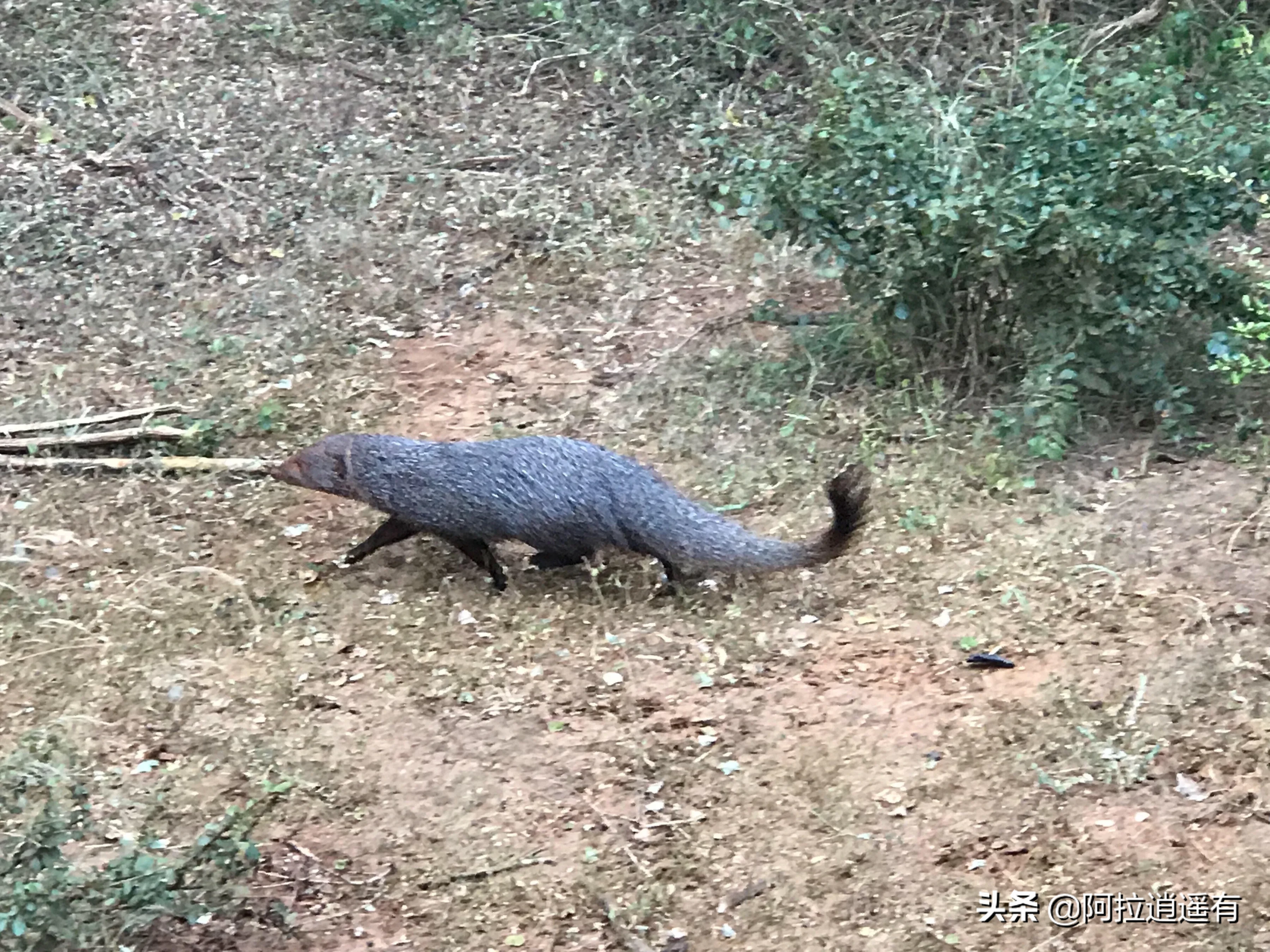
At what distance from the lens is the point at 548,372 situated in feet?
17.0

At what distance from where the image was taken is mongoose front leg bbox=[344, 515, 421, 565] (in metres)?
4.05

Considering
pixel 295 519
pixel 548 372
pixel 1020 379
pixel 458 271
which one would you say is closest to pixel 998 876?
pixel 1020 379

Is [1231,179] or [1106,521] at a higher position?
[1231,179]

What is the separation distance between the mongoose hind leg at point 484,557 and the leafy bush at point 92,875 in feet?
3.77

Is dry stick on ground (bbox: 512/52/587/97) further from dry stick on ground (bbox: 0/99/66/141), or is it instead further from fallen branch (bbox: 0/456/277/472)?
fallen branch (bbox: 0/456/277/472)

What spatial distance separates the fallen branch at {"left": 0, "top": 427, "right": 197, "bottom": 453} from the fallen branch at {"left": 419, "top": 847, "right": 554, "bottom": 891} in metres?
2.36

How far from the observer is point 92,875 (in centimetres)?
267

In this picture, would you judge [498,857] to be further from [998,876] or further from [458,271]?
[458,271]

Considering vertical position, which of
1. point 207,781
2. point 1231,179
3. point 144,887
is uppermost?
point 1231,179

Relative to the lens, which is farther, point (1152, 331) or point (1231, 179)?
point (1152, 331)

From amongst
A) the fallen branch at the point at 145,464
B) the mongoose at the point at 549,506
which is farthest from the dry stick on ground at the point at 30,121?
the mongoose at the point at 549,506

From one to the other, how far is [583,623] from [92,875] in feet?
5.01

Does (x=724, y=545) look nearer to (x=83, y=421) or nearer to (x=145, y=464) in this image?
(x=145, y=464)

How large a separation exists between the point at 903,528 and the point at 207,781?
2119 millimetres
